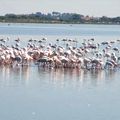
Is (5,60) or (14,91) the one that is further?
(5,60)

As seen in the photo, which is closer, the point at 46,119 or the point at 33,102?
the point at 46,119

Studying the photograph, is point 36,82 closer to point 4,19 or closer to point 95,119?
point 95,119

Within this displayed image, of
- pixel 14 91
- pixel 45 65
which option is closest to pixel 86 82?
pixel 14 91

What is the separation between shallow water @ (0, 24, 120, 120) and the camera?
17.4 meters

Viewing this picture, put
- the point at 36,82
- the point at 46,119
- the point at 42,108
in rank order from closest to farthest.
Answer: the point at 46,119 → the point at 42,108 → the point at 36,82

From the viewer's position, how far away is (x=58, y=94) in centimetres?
2064

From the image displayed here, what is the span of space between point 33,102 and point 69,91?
2.55m

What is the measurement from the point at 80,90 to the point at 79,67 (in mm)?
7033

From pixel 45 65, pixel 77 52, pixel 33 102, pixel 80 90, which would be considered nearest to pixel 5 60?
pixel 45 65

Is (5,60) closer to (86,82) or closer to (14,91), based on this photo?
(86,82)

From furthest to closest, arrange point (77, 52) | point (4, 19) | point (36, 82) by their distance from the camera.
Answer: point (4, 19)
point (77, 52)
point (36, 82)

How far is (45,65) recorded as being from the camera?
28828mm

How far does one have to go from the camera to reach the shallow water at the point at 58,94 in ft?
57.2

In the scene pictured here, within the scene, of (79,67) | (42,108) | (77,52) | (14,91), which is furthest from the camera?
(77,52)
